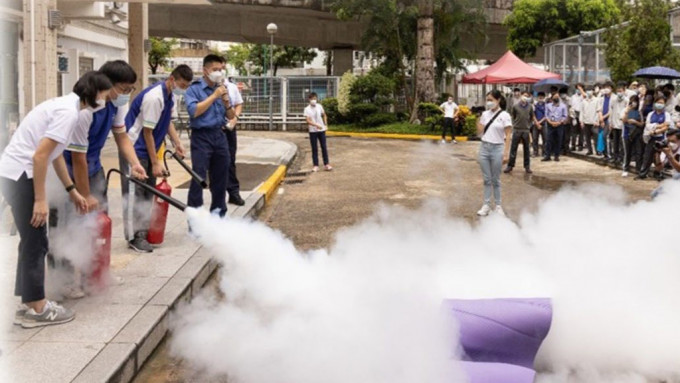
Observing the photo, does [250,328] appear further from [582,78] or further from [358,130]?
[358,130]

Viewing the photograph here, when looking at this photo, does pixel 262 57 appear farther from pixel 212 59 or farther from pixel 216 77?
pixel 216 77

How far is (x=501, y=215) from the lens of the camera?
969cm

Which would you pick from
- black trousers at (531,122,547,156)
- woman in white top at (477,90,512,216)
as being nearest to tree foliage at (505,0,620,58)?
black trousers at (531,122,547,156)

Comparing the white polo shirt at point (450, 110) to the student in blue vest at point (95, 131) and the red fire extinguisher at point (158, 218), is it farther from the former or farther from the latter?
the student in blue vest at point (95, 131)

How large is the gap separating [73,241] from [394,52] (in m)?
27.6

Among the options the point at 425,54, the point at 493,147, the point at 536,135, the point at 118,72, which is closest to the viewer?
the point at 118,72

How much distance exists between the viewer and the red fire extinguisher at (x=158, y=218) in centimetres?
730

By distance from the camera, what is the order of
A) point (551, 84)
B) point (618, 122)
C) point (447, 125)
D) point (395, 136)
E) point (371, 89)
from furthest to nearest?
1. point (371, 89)
2. point (395, 136)
3. point (447, 125)
4. point (551, 84)
5. point (618, 122)

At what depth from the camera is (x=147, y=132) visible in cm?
704

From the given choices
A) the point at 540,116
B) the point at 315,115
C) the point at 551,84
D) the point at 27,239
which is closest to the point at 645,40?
the point at 540,116

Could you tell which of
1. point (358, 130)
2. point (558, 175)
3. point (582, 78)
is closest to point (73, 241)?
point (558, 175)

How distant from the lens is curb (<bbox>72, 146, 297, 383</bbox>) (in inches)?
165

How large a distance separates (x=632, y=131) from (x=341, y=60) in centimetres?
2886

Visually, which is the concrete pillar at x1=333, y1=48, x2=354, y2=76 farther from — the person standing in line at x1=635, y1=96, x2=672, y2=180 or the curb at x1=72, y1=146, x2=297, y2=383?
the curb at x1=72, y1=146, x2=297, y2=383
